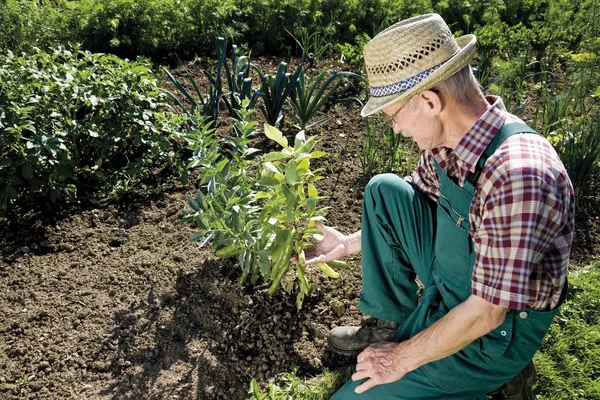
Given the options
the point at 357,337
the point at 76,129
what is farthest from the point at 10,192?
the point at 357,337

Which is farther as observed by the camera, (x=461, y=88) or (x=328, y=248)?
(x=328, y=248)

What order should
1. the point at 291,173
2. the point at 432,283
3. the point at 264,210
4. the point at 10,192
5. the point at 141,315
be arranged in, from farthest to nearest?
the point at 10,192 → the point at 141,315 → the point at 264,210 → the point at 291,173 → the point at 432,283

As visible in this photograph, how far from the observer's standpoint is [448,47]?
184cm

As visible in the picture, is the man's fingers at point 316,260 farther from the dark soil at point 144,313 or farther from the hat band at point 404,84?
the hat band at point 404,84

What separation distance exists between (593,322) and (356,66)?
2243mm

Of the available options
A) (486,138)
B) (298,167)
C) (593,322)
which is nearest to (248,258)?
(298,167)

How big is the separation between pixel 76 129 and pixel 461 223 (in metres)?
2.02

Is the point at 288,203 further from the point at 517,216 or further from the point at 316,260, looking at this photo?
the point at 517,216

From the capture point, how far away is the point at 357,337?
2.59 metres

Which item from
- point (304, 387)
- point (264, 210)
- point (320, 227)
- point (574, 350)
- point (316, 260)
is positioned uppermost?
point (264, 210)

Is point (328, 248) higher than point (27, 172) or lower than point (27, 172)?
lower

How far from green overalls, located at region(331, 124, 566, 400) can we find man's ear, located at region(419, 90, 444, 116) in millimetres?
185

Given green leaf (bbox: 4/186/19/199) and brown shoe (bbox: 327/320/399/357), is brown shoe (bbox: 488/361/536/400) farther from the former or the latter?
green leaf (bbox: 4/186/19/199)

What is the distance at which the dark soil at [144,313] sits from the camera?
2570 millimetres
